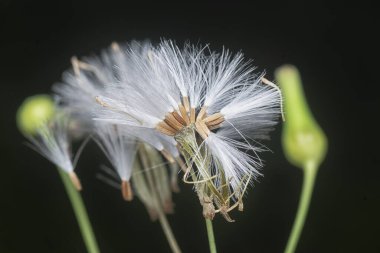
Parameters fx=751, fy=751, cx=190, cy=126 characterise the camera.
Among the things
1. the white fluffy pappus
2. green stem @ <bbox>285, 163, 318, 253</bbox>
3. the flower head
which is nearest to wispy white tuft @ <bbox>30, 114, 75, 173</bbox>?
Answer: the white fluffy pappus

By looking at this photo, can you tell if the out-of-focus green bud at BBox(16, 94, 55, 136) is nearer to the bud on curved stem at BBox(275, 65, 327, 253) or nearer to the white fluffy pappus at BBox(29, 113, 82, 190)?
the white fluffy pappus at BBox(29, 113, 82, 190)

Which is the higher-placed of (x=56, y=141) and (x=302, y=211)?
(x=56, y=141)

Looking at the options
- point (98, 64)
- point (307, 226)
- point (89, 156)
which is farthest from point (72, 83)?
point (307, 226)

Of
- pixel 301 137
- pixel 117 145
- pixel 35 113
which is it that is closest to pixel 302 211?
pixel 301 137

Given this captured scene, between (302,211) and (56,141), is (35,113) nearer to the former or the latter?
(56,141)

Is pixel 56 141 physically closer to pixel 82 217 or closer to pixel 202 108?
pixel 82 217

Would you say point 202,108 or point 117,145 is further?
point 117,145

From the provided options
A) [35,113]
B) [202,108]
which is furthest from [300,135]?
[35,113]

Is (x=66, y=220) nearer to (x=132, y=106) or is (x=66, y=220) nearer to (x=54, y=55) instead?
(x=54, y=55)
